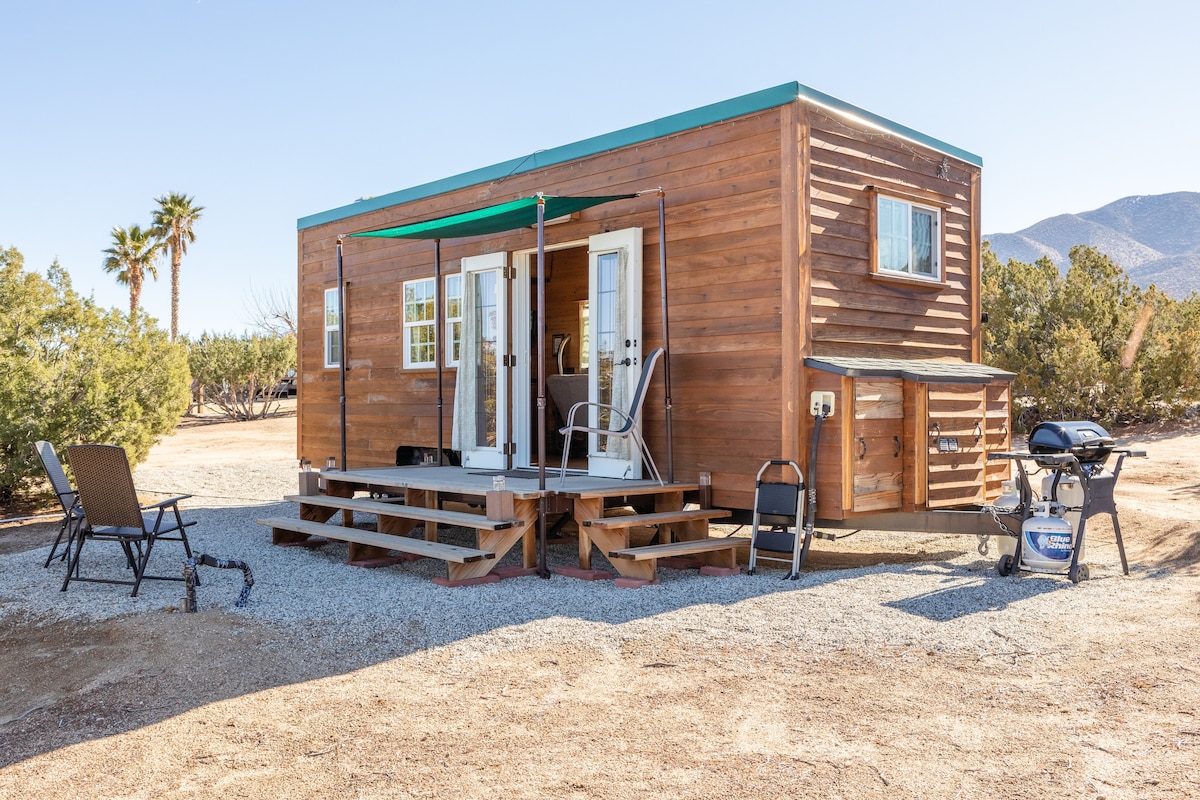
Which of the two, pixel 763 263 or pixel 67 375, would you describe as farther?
pixel 67 375

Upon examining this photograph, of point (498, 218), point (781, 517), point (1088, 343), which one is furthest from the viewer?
point (1088, 343)

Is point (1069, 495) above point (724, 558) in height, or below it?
above

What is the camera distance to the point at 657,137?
674cm

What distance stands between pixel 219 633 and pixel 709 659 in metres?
2.36

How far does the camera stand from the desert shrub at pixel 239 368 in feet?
77.0

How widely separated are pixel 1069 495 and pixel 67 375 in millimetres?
8816

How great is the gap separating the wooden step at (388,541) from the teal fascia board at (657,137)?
302cm

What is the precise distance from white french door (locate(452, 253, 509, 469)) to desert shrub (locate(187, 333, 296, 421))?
57.3 ft

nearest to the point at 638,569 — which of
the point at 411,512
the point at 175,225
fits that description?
the point at 411,512

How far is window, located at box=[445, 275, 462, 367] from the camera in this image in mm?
8383

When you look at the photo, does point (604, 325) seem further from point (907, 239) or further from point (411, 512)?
point (907, 239)

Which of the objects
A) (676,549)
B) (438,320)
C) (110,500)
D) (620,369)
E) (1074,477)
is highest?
(438,320)

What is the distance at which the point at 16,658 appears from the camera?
433cm

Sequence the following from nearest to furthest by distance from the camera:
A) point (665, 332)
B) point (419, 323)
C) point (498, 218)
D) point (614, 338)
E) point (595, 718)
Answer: point (595, 718) → point (665, 332) → point (498, 218) → point (614, 338) → point (419, 323)
